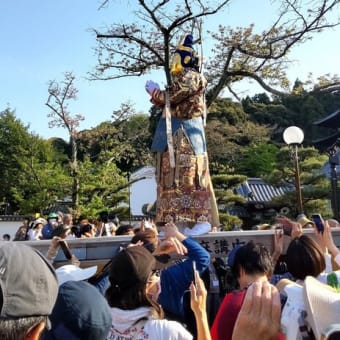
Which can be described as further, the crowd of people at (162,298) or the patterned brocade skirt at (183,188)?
the patterned brocade skirt at (183,188)

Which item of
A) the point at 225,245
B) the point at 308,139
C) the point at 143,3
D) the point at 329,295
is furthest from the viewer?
the point at 308,139

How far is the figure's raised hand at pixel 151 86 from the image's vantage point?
6.50 metres

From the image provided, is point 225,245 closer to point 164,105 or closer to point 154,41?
point 164,105

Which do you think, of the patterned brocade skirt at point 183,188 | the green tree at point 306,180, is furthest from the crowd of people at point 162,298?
the green tree at point 306,180

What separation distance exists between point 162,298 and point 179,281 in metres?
0.12

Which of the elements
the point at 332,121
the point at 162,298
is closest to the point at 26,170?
the point at 332,121

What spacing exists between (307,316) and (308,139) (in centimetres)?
2607

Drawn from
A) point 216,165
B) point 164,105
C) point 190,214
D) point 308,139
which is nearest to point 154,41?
point 164,105

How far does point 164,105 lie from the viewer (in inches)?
257

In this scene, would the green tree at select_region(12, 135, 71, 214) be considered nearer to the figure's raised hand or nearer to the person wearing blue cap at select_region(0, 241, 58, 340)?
the figure's raised hand

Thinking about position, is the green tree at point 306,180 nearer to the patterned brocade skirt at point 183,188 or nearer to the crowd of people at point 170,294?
the patterned brocade skirt at point 183,188

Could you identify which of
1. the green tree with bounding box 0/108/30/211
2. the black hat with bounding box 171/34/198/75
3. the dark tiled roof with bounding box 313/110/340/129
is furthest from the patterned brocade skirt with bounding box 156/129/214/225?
the green tree with bounding box 0/108/30/211

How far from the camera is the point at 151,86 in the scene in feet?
21.5

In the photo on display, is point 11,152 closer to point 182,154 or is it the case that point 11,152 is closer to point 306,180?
point 306,180
